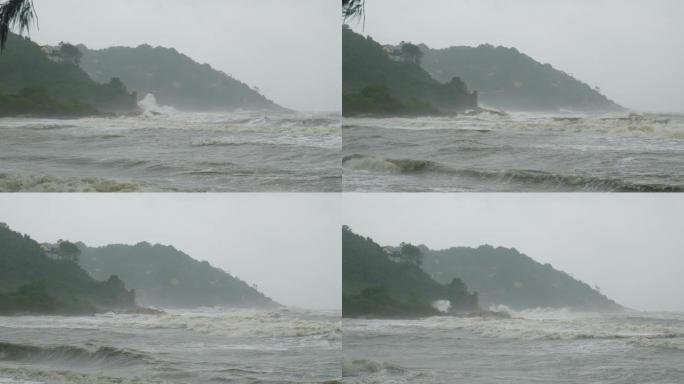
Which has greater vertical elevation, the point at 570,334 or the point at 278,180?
the point at 278,180

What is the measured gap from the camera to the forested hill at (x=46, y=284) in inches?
154

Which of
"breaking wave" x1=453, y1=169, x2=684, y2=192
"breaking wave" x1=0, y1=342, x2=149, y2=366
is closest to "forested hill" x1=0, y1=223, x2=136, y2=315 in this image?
"breaking wave" x1=0, y1=342, x2=149, y2=366

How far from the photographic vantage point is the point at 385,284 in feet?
12.8

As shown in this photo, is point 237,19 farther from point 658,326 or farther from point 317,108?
point 658,326

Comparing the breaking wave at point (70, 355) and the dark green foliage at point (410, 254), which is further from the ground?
the dark green foliage at point (410, 254)

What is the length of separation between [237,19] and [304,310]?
140 centimetres

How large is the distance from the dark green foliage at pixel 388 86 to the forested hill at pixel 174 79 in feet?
1.27

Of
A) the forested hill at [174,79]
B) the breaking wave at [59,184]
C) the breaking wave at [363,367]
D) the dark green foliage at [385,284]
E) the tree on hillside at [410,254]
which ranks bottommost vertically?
the breaking wave at [363,367]

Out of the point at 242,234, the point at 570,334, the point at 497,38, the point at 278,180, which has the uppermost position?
the point at 497,38

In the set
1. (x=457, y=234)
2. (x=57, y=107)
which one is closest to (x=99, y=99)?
(x=57, y=107)

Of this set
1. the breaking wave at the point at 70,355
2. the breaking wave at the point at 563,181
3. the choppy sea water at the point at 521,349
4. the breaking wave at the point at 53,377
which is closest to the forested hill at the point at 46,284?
the breaking wave at the point at 70,355

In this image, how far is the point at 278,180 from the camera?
3.85m

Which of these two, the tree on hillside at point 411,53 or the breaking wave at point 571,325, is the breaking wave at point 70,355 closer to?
the breaking wave at point 571,325

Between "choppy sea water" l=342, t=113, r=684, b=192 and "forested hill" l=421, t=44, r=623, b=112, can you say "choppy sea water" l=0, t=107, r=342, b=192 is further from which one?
"forested hill" l=421, t=44, r=623, b=112
